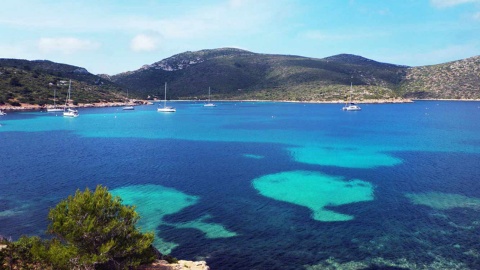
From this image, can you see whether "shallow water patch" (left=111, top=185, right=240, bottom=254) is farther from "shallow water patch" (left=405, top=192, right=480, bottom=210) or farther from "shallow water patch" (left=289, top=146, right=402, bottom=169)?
"shallow water patch" (left=289, top=146, right=402, bottom=169)

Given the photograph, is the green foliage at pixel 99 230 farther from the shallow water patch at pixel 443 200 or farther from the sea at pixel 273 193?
the shallow water patch at pixel 443 200

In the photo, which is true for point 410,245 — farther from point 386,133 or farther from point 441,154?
point 386,133

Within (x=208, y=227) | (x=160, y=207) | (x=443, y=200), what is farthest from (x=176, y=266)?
(x=443, y=200)

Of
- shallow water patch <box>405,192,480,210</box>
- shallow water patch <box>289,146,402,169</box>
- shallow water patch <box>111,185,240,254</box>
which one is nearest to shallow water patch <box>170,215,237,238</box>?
shallow water patch <box>111,185,240,254</box>

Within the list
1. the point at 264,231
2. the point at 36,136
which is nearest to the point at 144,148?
the point at 36,136

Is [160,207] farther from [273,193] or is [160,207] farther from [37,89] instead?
[37,89]
